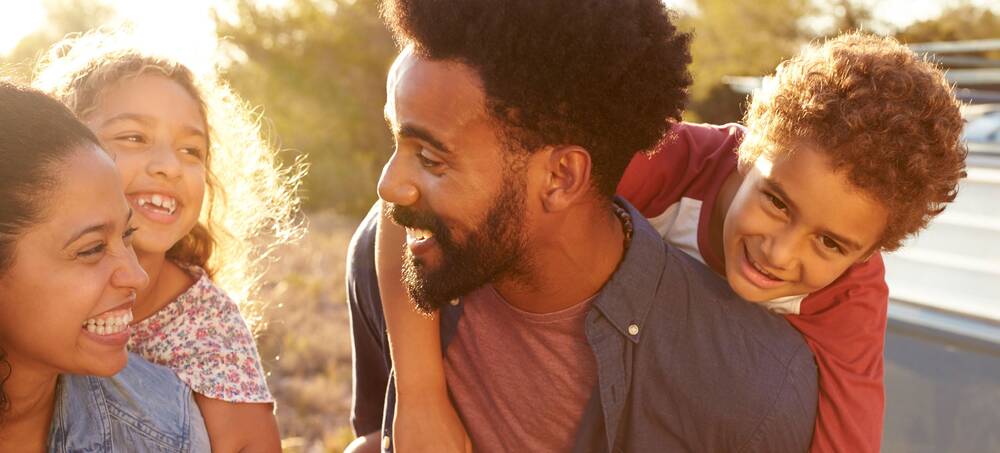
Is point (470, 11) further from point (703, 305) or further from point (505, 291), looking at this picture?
point (703, 305)

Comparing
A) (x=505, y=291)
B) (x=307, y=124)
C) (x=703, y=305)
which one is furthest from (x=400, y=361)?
(x=307, y=124)

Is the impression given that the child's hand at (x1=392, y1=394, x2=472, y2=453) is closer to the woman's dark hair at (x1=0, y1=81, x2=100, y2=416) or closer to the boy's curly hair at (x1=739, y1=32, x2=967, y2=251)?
the woman's dark hair at (x1=0, y1=81, x2=100, y2=416)

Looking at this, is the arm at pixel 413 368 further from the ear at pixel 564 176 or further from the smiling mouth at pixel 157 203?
the smiling mouth at pixel 157 203

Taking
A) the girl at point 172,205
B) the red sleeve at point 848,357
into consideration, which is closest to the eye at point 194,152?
the girl at point 172,205

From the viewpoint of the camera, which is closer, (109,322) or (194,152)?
(109,322)

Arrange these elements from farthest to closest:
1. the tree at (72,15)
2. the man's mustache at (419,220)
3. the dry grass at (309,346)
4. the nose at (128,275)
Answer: the tree at (72,15)
the dry grass at (309,346)
the man's mustache at (419,220)
the nose at (128,275)

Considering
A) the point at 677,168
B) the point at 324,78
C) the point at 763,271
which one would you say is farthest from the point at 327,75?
the point at 763,271

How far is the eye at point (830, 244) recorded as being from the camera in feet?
7.41

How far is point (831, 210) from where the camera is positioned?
7.22 feet

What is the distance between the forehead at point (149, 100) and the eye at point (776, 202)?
1.52 metres

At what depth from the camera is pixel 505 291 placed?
Result: 8.20 ft

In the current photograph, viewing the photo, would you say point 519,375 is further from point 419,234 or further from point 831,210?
point 831,210

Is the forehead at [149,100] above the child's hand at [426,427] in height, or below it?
above

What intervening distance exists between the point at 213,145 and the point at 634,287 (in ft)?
4.47
